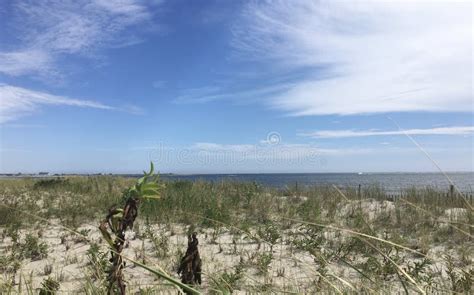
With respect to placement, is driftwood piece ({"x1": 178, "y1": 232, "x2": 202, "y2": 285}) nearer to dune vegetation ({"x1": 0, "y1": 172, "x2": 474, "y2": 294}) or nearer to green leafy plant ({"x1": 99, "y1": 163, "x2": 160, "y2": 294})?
green leafy plant ({"x1": 99, "y1": 163, "x2": 160, "y2": 294})

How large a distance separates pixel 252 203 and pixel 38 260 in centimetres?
456

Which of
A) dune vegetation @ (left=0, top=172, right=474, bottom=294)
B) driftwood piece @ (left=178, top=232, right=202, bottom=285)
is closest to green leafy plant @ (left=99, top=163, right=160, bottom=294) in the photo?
driftwood piece @ (left=178, top=232, right=202, bottom=285)

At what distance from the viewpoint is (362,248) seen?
5.43 m

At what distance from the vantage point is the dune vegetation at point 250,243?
372 cm

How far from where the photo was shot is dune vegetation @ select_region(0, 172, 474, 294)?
3.72 m

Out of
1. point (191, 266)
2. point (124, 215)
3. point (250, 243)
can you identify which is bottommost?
point (250, 243)

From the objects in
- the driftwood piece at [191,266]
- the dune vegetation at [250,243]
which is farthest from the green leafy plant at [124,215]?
the dune vegetation at [250,243]

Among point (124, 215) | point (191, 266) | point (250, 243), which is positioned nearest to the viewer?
point (124, 215)

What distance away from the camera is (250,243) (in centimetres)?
588

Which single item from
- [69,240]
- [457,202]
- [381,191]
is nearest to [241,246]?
[69,240]

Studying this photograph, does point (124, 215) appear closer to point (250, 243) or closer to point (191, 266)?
point (191, 266)

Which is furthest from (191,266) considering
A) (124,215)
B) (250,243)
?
(250,243)

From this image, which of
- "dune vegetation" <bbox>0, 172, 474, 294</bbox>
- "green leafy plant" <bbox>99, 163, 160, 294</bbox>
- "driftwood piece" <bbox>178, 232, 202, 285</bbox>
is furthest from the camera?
"dune vegetation" <bbox>0, 172, 474, 294</bbox>

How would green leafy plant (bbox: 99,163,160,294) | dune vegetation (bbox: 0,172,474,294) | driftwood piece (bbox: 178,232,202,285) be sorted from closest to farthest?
green leafy plant (bbox: 99,163,160,294)
driftwood piece (bbox: 178,232,202,285)
dune vegetation (bbox: 0,172,474,294)
